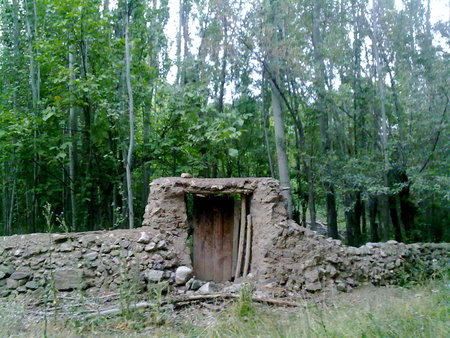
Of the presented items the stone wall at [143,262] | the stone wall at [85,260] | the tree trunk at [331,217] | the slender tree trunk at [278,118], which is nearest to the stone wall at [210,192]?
the stone wall at [143,262]

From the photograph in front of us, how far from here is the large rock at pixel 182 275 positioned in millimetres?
6406

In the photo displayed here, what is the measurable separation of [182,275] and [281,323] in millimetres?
2852

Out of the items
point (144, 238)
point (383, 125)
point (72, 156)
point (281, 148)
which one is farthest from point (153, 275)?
point (383, 125)

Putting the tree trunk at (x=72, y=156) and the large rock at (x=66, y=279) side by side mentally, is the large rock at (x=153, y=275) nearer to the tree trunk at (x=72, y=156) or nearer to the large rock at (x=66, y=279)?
the large rock at (x=66, y=279)

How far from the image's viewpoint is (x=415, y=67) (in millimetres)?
12109

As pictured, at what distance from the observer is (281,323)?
3.83 metres

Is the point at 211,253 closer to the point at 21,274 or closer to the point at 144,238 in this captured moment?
the point at 144,238

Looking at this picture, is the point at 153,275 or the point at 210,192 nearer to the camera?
the point at 153,275

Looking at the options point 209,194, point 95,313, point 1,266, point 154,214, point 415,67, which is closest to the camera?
point 95,313

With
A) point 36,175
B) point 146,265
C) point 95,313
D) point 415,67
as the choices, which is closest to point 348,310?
point 95,313

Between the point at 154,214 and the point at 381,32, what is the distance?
9.97 meters

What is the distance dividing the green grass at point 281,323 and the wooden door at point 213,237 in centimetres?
194

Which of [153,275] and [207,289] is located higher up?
[153,275]

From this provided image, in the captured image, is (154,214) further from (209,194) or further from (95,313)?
(95,313)
